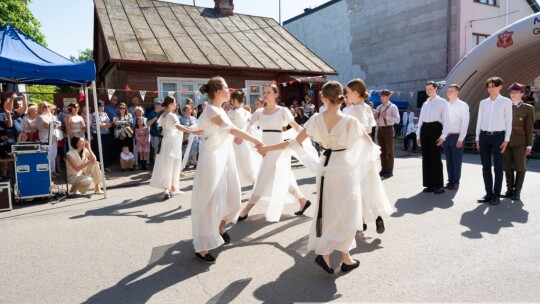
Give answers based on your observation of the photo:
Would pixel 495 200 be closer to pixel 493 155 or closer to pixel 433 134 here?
pixel 493 155

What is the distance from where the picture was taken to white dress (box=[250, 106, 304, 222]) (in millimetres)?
5223

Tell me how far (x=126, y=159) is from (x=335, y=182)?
879 centimetres

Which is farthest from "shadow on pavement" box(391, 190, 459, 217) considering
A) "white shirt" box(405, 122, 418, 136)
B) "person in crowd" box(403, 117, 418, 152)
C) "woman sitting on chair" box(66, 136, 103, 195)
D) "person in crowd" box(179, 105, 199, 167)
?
"white shirt" box(405, 122, 418, 136)

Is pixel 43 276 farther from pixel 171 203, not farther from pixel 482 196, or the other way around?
pixel 482 196

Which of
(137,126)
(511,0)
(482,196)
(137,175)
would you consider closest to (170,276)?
Result: (482,196)

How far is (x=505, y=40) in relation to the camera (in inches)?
507

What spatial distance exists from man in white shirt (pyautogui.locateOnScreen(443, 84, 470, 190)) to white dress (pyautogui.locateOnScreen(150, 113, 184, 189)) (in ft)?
16.9

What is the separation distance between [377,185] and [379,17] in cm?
2408

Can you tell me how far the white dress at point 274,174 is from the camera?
522cm

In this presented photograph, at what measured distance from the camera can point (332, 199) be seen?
146 inches

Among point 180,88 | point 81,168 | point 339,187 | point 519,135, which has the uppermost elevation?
point 180,88

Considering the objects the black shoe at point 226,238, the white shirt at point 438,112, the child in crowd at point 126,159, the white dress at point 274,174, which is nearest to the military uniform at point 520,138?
the white shirt at point 438,112

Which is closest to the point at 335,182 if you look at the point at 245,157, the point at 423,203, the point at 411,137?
the point at 245,157

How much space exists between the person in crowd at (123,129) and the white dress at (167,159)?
435cm
